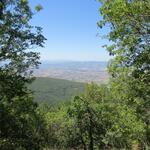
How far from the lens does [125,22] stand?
21438mm

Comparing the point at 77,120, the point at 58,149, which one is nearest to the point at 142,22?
the point at 77,120

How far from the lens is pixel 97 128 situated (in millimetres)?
77875

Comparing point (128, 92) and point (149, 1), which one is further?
point (128, 92)

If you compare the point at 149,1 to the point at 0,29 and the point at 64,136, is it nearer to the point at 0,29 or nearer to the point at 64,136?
the point at 0,29

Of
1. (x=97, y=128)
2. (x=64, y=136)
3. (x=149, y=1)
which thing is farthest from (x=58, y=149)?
(x=149, y=1)

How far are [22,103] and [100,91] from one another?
74.1 meters

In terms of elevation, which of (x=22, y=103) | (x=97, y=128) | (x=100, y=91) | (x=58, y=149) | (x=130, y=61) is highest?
(x=130, y=61)

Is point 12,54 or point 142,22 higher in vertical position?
point 142,22

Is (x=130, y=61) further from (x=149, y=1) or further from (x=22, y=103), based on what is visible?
(x=22, y=103)

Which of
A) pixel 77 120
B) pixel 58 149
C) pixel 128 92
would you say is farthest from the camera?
pixel 58 149

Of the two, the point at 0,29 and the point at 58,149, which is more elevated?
the point at 0,29

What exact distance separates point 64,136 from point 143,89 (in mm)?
60557

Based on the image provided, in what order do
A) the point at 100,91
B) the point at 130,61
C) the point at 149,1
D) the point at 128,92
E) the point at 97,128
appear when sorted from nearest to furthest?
the point at 149,1 → the point at 130,61 → the point at 128,92 → the point at 97,128 → the point at 100,91

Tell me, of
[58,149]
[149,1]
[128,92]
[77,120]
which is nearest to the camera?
[149,1]
